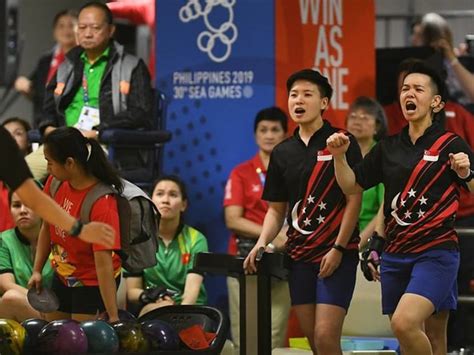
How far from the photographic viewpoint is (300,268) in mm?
6613

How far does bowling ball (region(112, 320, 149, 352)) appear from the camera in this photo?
6188mm

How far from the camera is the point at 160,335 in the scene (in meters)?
6.29

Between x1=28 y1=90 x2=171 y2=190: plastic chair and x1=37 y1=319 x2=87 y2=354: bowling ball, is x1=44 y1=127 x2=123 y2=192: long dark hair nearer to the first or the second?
x1=37 y1=319 x2=87 y2=354: bowling ball

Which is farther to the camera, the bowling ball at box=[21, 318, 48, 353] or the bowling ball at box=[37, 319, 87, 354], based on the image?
the bowling ball at box=[21, 318, 48, 353]

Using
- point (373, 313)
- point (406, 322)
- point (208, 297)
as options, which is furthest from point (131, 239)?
point (208, 297)

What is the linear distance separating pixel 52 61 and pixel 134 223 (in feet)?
11.7

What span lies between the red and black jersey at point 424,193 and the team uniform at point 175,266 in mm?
2253

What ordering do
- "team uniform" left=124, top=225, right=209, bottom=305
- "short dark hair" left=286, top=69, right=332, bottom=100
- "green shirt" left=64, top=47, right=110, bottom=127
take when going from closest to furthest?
"short dark hair" left=286, top=69, right=332, bottom=100 → "team uniform" left=124, top=225, right=209, bottom=305 → "green shirt" left=64, top=47, right=110, bottom=127

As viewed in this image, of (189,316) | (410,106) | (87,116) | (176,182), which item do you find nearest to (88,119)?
(87,116)

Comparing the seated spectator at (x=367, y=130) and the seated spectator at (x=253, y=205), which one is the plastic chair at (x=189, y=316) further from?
the seated spectator at (x=367, y=130)

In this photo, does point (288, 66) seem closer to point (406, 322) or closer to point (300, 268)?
point (300, 268)

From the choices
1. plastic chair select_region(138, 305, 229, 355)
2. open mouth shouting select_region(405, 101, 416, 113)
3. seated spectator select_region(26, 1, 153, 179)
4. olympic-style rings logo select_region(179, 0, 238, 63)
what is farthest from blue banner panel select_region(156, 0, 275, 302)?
open mouth shouting select_region(405, 101, 416, 113)

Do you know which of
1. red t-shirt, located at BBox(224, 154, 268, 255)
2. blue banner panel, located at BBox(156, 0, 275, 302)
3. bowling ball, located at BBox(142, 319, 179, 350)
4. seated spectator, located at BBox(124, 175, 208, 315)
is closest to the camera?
bowling ball, located at BBox(142, 319, 179, 350)

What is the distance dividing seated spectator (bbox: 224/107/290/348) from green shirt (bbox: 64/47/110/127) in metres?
1.05
